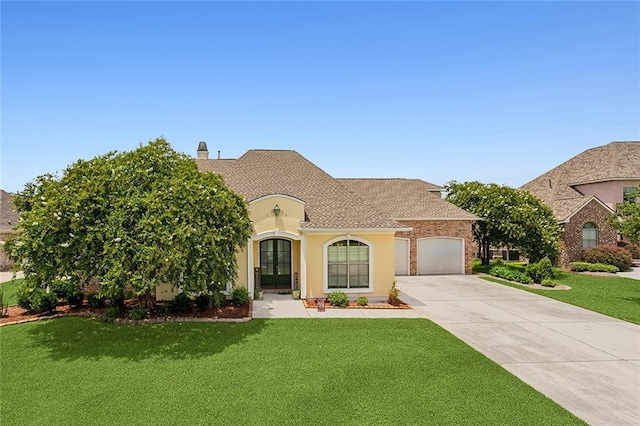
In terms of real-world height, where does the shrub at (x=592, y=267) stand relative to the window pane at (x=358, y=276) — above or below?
below

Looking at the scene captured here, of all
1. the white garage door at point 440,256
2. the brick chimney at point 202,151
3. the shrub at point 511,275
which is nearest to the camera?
the shrub at point 511,275

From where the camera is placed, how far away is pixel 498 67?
16.4m

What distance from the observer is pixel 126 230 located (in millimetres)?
9953

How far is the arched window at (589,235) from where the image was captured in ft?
88.0

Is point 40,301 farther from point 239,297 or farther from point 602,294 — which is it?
point 602,294

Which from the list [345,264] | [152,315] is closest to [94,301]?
[152,315]

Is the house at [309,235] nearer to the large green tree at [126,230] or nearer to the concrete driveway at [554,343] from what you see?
the concrete driveway at [554,343]

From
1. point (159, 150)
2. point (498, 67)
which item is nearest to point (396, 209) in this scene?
point (498, 67)

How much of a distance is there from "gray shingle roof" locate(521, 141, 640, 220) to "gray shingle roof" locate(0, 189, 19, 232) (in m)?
43.5

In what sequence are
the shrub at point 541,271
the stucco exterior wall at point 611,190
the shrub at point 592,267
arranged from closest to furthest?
the shrub at point 541,271, the shrub at point 592,267, the stucco exterior wall at point 611,190

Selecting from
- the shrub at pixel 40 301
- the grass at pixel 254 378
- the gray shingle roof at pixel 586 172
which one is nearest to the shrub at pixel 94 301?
the shrub at pixel 40 301

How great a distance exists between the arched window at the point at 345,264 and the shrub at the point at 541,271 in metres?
10.5

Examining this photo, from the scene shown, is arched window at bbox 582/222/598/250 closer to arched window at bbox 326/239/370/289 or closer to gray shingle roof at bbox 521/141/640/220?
gray shingle roof at bbox 521/141/640/220

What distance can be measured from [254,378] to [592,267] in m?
25.7
